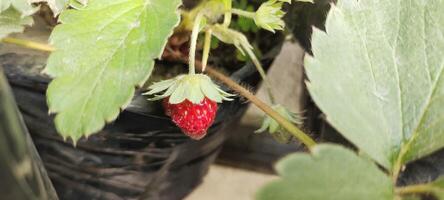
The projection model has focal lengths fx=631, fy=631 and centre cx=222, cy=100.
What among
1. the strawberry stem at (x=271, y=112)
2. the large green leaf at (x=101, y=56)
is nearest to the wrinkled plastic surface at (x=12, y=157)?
the large green leaf at (x=101, y=56)

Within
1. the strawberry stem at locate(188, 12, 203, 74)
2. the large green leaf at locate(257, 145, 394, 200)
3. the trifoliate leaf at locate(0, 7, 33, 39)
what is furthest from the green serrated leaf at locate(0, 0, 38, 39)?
the large green leaf at locate(257, 145, 394, 200)

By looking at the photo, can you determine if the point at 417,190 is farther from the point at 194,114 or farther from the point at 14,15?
the point at 14,15

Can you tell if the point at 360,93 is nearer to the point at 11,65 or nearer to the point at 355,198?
the point at 355,198

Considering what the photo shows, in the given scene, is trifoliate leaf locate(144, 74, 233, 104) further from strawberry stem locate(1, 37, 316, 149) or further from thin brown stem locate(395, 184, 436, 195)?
thin brown stem locate(395, 184, 436, 195)

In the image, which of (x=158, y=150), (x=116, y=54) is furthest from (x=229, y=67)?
(x=116, y=54)

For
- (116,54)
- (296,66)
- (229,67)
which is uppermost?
(116,54)

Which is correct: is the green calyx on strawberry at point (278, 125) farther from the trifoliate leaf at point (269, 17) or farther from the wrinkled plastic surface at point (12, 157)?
the wrinkled plastic surface at point (12, 157)
